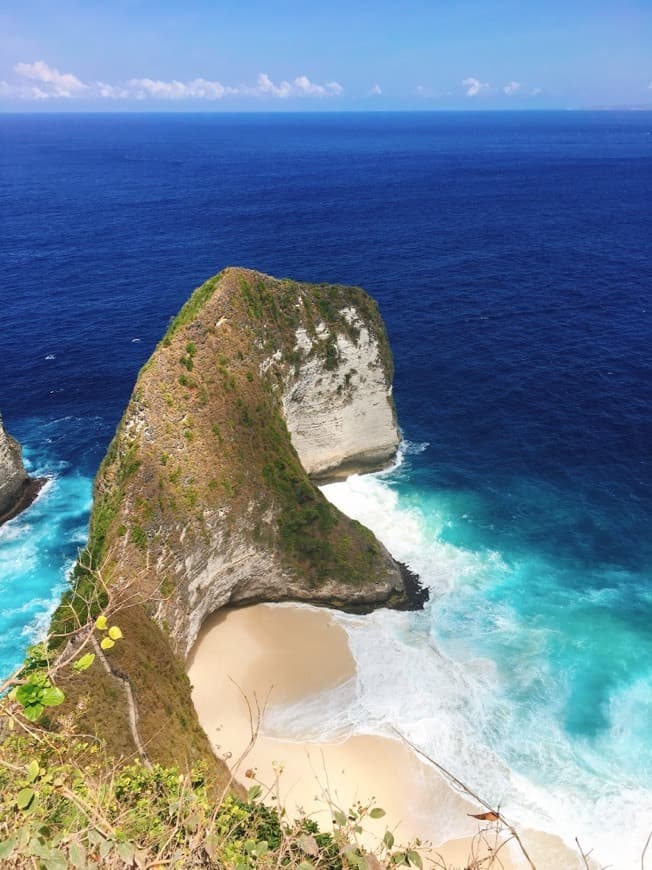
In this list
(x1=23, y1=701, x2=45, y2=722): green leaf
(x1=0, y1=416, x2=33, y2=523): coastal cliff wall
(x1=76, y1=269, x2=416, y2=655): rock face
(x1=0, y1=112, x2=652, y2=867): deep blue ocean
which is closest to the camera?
(x1=23, y1=701, x2=45, y2=722): green leaf

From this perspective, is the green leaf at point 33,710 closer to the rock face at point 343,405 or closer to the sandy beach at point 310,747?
the sandy beach at point 310,747

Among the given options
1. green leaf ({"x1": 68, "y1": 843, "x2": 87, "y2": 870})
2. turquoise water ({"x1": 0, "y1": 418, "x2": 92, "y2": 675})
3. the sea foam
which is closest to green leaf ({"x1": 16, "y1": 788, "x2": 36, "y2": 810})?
green leaf ({"x1": 68, "y1": 843, "x2": 87, "y2": 870})

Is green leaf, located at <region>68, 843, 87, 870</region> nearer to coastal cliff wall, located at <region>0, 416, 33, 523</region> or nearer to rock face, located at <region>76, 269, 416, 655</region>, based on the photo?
rock face, located at <region>76, 269, 416, 655</region>

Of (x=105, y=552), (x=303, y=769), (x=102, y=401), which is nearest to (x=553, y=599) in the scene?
(x=303, y=769)

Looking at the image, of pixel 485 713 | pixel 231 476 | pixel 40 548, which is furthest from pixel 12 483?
pixel 485 713

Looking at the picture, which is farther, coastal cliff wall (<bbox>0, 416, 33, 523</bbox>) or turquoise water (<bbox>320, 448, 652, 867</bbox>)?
coastal cliff wall (<bbox>0, 416, 33, 523</bbox>)

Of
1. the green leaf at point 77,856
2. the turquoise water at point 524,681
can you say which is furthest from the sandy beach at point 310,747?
the green leaf at point 77,856
